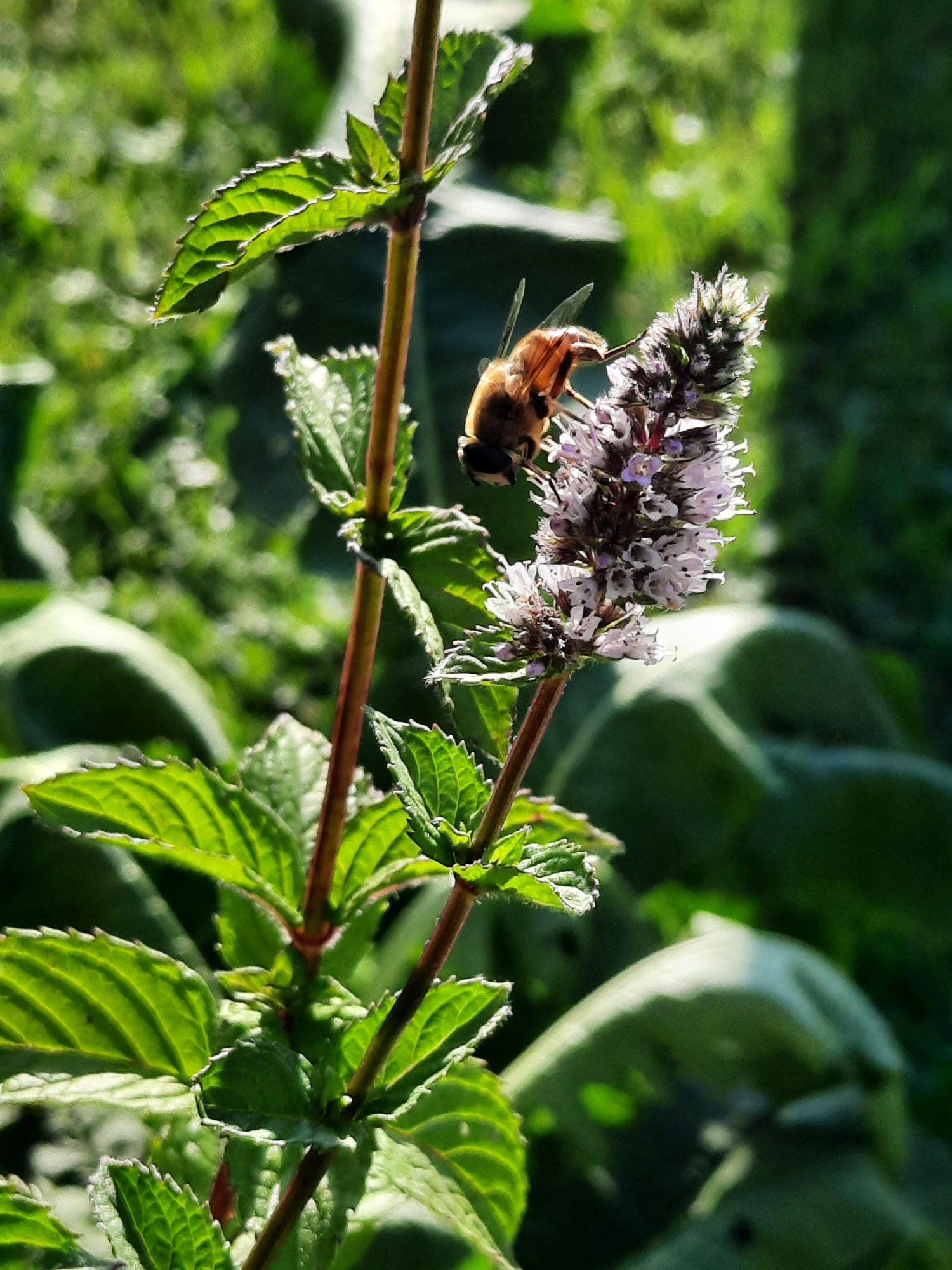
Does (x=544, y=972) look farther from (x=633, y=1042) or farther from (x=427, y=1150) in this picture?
(x=427, y=1150)

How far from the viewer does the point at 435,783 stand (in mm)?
929

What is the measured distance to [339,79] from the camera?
3.27m

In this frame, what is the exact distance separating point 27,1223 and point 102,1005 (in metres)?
0.17

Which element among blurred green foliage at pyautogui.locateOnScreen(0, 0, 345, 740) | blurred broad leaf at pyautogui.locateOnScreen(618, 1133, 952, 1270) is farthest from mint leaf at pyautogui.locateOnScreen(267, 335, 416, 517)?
blurred green foliage at pyautogui.locateOnScreen(0, 0, 345, 740)

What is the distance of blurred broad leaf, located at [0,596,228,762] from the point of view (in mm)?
2121

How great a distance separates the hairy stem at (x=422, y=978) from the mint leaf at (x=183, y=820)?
22cm

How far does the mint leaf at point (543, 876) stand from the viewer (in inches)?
31.9

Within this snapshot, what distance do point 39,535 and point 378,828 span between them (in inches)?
67.8

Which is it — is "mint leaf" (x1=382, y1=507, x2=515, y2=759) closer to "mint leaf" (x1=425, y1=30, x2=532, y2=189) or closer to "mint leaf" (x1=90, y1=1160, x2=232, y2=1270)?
"mint leaf" (x1=425, y1=30, x2=532, y2=189)

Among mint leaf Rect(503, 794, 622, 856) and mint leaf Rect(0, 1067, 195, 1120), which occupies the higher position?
mint leaf Rect(503, 794, 622, 856)

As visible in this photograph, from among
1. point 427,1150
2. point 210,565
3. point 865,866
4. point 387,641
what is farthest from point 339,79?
point 427,1150

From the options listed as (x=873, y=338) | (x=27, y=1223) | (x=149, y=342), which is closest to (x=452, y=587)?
(x=27, y=1223)

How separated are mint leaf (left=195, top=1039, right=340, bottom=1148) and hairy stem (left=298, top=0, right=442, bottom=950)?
181 millimetres

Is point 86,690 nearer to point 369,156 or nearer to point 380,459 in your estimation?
point 380,459
